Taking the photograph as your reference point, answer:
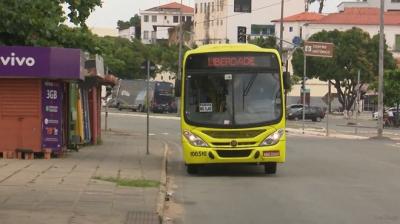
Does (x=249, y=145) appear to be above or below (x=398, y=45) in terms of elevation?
below

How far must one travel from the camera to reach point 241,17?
390 ft

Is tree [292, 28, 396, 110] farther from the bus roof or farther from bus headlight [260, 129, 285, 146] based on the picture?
bus headlight [260, 129, 285, 146]

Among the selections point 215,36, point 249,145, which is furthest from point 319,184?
point 215,36

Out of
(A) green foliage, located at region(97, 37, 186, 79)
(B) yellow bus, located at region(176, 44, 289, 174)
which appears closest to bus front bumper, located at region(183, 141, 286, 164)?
(B) yellow bus, located at region(176, 44, 289, 174)

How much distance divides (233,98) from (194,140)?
141cm

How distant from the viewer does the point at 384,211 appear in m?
11.8

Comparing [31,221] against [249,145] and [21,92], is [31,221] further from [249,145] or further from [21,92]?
[21,92]

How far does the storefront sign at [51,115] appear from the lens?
1938 centimetres

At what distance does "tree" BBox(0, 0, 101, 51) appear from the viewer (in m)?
18.8

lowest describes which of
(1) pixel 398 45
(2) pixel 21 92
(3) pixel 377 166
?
(3) pixel 377 166

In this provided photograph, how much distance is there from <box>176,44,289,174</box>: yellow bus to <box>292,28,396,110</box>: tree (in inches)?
2318

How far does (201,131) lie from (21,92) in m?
5.53

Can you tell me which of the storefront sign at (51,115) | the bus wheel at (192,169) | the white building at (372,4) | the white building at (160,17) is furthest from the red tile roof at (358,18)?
the bus wheel at (192,169)

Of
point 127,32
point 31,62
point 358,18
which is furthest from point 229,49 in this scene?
point 127,32
